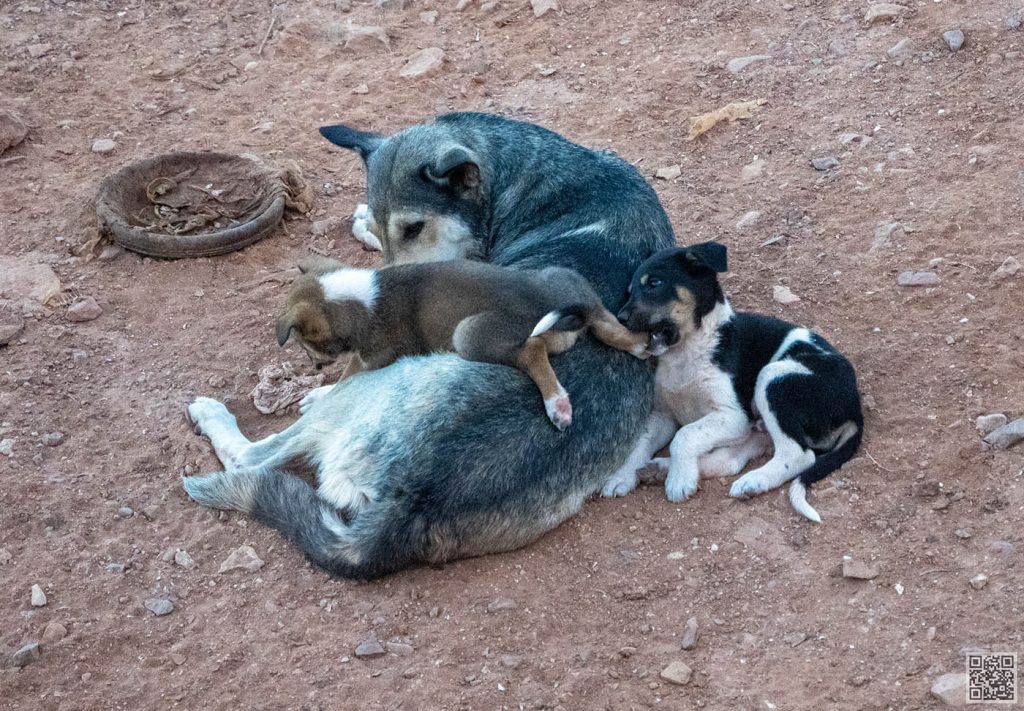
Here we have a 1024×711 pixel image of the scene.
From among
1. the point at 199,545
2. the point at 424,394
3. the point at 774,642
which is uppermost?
the point at 424,394

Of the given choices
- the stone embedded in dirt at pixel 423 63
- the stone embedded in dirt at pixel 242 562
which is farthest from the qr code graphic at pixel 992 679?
the stone embedded in dirt at pixel 423 63

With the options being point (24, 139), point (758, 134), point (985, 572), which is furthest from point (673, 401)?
point (24, 139)

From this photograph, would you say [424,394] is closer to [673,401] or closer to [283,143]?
[673,401]

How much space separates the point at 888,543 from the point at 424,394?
2.24 meters

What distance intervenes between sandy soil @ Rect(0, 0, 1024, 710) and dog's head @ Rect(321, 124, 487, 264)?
44.6 inches

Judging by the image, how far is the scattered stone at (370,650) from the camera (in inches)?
193

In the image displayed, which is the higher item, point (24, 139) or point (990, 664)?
point (990, 664)

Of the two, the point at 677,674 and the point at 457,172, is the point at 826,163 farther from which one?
the point at 677,674

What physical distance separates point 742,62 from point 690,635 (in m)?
5.53

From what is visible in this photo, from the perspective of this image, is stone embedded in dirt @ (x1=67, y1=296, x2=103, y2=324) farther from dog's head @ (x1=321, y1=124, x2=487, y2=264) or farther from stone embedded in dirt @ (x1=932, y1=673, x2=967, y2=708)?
stone embedded in dirt @ (x1=932, y1=673, x2=967, y2=708)

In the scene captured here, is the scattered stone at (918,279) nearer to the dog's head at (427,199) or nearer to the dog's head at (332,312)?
the dog's head at (427,199)

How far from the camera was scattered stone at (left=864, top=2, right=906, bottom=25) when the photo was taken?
29.1ft

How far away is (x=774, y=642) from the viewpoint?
189 inches

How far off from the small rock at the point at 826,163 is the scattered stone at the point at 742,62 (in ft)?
4.59
